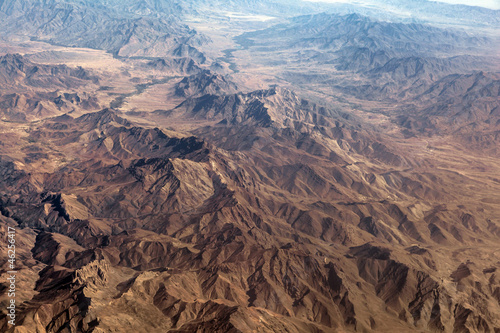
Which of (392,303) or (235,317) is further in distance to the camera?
(392,303)

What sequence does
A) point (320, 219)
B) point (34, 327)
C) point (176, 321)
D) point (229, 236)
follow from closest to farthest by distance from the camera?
point (34, 327), point (176, 321), point (229, 236), point (320, 219)

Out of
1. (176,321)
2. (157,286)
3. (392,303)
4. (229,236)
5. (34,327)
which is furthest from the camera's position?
(229,236)

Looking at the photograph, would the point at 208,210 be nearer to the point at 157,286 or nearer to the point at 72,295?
the point at 157,286

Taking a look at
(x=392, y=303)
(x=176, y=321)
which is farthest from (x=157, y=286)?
(x=392, y=303)

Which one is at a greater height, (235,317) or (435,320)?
(235,317)

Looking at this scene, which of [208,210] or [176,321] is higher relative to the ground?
[176,321]

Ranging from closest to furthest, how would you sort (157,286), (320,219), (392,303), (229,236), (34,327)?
(34,327), (157,286), (392,303), (229,236), (320,219)

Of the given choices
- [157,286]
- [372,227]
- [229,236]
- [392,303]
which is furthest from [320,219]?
[157,286]

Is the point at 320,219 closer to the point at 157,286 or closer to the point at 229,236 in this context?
the point at 229,236

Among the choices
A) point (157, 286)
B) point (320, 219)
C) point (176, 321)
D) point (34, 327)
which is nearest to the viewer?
point (34, 327)
